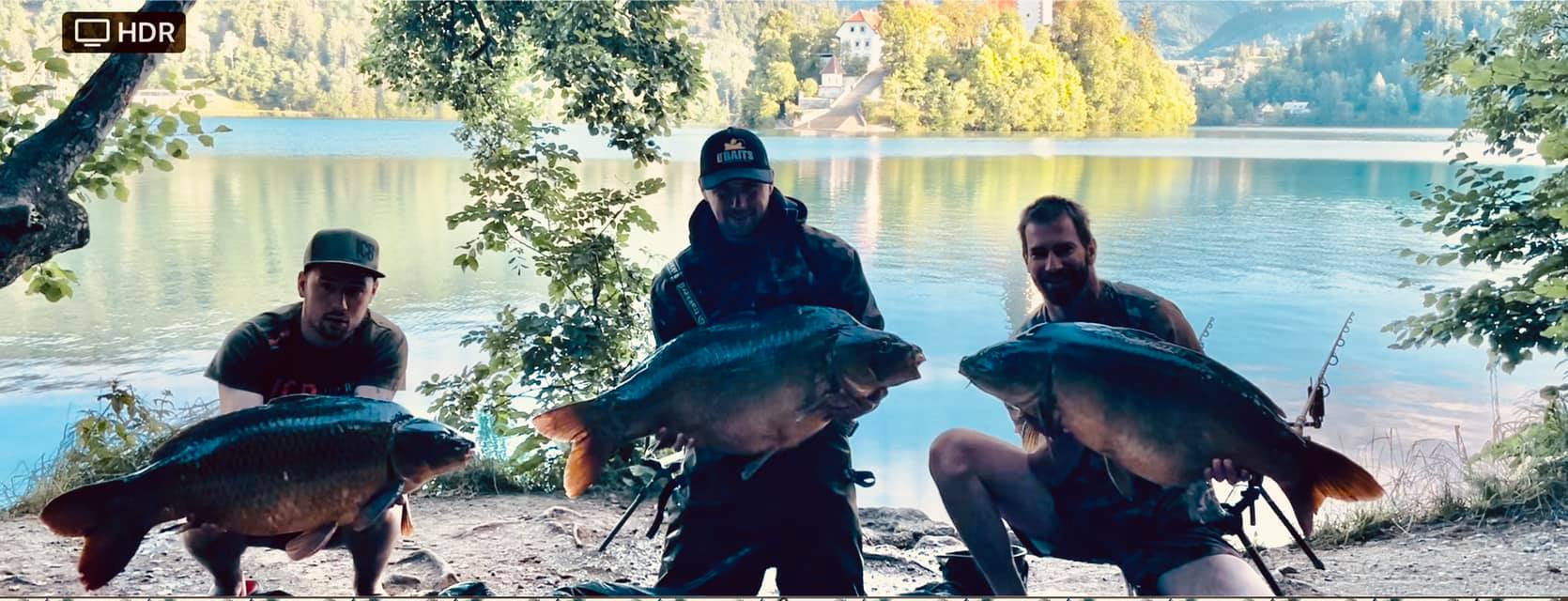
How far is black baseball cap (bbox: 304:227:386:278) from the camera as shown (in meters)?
3.01

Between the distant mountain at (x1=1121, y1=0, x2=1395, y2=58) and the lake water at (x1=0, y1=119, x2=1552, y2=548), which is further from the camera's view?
the lake water at (x1=0, y1=119, x2=1552, y2=548)

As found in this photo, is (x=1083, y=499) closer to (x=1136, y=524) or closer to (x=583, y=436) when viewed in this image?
(x=1136, y=524)

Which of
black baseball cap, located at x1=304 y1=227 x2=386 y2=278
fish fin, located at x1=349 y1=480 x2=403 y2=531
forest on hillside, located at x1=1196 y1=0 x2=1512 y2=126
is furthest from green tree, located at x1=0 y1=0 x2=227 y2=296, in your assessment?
forest on hillside, located at x1=1196 y1=0 x2=1512 y2=126

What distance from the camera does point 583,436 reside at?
2.65 m

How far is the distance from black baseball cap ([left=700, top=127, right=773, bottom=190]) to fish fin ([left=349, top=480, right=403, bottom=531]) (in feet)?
3.59

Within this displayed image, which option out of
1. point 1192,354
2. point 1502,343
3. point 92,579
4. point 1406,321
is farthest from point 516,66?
point 1502,343

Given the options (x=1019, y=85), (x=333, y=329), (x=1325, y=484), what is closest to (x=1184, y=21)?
(x=1019, y=85)

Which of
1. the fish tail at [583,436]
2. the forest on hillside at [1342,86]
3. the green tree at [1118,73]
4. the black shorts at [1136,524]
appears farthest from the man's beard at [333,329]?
the forest on hillside at [1342,86]

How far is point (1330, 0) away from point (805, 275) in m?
4.52

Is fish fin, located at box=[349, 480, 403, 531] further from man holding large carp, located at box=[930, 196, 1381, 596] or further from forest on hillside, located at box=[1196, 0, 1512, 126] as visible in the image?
forest on hillside, located at box=[1196, 0, 1512, 126]

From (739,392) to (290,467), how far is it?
1.02 meters

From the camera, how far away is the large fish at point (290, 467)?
8.33 feet

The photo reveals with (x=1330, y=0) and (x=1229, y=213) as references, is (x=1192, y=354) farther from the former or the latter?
(x=1229, y=213)

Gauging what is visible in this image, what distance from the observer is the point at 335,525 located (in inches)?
103
